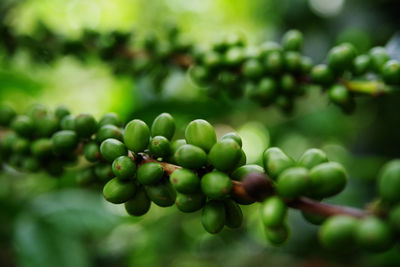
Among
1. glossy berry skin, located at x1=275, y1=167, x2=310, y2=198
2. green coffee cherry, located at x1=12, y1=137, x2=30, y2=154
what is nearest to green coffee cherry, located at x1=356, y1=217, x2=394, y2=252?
Result: glossy berry skin, located at x1=275, y1=167, x2=310, y2=198

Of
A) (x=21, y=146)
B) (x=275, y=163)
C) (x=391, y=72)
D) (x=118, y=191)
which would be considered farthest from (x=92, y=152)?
(x=391, y=72)

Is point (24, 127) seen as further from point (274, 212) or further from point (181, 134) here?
point (181, 134)

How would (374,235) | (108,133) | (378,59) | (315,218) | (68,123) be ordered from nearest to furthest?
(374,235)
(315,218)
(108,133)
(68,123)
(378,59)

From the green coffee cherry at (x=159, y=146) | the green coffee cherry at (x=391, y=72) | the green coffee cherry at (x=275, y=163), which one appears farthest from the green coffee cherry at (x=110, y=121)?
the green coffee cherry at (x=391, y=72)

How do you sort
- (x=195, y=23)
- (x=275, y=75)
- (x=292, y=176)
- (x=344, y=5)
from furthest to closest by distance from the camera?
(x=195, y=23) → (x=344, y=5) → (x=275, y=75) → (x=292, y=176)

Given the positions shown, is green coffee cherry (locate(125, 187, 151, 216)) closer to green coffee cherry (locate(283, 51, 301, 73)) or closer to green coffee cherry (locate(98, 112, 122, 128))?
green coffee cherry (locate(98, 112, 122, 128))

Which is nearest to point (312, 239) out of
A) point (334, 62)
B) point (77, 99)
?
point (334, 62)

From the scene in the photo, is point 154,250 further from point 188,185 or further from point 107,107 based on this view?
point 188,185

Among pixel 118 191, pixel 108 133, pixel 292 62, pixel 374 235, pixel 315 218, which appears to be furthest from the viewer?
pixel 292 62
